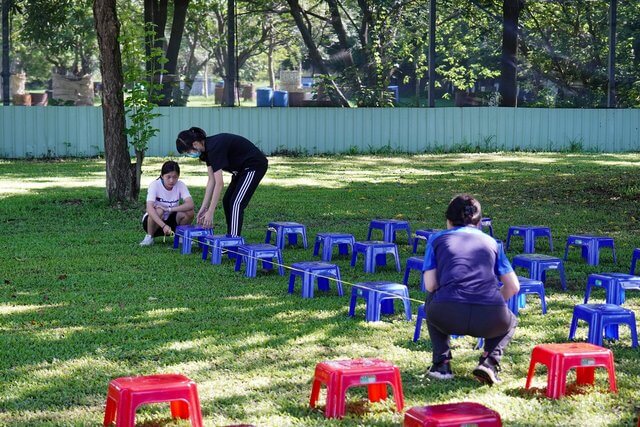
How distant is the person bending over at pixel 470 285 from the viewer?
20.1ft

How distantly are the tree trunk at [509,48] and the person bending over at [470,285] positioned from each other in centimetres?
2121

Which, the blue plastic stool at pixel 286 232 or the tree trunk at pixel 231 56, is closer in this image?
the blue plastic stool at pixel 286 232

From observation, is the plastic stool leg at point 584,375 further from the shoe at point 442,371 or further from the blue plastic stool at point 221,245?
the blue plastic stool at point 221,245

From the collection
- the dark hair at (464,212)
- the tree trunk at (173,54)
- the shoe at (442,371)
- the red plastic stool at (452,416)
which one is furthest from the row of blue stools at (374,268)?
the tree trunk at (173,54)

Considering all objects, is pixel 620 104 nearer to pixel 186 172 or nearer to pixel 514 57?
pixel 514 57

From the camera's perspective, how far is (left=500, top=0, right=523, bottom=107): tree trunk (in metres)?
26.7

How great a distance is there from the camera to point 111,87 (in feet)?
49.0

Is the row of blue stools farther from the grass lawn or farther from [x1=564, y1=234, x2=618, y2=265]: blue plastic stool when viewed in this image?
the grass lawn

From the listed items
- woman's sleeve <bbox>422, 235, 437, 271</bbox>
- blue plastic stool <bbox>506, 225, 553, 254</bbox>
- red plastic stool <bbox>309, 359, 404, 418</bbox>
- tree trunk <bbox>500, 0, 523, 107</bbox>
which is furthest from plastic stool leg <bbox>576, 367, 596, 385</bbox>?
tree trunk <bbox>500, 0, 523, 107</bbox>

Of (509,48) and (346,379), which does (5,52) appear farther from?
(346,379)

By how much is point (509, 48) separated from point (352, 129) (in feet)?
15.5

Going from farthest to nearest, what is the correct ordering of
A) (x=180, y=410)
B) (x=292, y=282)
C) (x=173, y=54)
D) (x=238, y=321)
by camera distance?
(x=173, y=54) → (x=292, y=282) → (x=238, y=321) → (x=180, y=410)

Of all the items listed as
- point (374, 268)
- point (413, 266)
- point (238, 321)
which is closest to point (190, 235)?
point (374, 268)

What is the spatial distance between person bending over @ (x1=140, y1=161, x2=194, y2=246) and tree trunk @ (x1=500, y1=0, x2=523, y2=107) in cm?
1643
